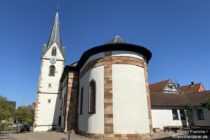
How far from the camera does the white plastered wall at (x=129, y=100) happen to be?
16.5 meters

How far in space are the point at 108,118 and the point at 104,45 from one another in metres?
7.18

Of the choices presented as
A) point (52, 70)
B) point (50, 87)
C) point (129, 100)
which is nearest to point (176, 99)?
point (129, 100)

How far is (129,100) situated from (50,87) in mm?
22513

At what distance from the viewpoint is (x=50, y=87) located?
1409 inches

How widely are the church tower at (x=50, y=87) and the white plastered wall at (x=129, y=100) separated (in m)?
19.2

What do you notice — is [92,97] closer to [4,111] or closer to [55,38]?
[4,111]

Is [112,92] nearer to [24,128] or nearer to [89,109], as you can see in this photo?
[89,109]

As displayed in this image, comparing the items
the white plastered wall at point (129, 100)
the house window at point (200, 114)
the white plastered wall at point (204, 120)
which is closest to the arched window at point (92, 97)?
the white plastered wall at point (129, 100)

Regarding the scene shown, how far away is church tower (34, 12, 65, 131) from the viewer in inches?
1315

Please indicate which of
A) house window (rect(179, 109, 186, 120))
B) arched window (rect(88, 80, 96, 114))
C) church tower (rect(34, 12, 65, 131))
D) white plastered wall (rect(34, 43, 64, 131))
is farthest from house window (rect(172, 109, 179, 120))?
white plastered wall (rect(34, 43, 64, 131))

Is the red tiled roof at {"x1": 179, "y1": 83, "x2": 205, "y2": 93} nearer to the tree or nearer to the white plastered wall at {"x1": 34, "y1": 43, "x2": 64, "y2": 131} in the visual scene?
the white plastered wall at {"x1": 34, "y1": 43, "x2": 64, "y2": 131}

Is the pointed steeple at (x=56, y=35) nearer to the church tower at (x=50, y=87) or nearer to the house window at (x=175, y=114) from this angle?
the church tower at (x=50, y=87)

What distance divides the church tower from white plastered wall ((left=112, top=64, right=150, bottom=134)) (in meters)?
19.2

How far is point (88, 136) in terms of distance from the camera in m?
18.2
